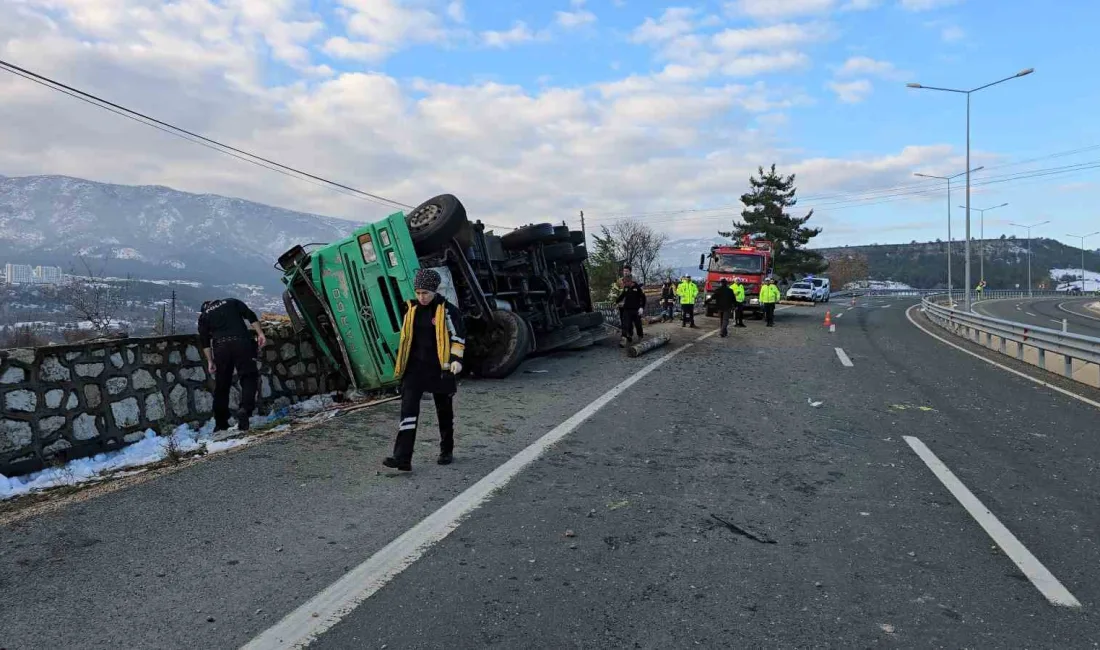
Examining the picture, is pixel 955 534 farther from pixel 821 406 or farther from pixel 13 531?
pixel 13 531

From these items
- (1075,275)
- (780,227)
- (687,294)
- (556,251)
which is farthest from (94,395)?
(1075,275)

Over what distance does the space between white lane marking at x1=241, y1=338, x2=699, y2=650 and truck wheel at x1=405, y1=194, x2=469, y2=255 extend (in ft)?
16.4

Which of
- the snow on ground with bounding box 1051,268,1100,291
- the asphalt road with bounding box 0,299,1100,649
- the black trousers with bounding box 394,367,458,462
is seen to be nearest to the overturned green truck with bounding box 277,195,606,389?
the asphalt road with bounding box 0,299,1100,649

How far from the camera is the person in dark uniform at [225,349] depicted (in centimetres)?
735

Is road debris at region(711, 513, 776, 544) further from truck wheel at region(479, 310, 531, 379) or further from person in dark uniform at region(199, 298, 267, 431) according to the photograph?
truck wheel at region(479, 310, 531, 379)

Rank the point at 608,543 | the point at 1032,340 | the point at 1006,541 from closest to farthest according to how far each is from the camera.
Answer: the point at 608,543 < the point at 1006,541 < the point at 1032,340

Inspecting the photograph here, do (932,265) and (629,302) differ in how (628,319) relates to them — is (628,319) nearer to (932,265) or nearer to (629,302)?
(629,302)

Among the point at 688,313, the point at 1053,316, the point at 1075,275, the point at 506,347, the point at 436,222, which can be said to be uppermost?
the point at 436,222

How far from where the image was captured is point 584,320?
45.5 feet

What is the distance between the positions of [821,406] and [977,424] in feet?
5.27

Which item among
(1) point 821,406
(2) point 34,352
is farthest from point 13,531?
(1) point 821,406

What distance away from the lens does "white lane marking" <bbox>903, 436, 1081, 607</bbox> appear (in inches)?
128

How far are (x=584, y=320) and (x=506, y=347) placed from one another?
3894mm

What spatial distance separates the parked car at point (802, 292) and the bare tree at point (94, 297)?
4083cm
